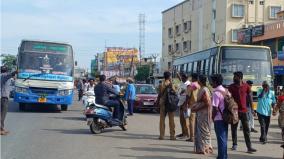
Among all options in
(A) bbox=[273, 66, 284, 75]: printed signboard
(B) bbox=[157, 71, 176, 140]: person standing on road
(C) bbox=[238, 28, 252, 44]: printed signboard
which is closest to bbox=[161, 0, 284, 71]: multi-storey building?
(C) bbox=[238, 28, 252, 44]: printed signboard

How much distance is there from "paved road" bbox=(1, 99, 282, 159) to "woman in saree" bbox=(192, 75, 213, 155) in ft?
1.05

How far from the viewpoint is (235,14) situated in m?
54.9

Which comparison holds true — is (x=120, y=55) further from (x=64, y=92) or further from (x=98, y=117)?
(x=98, y=117)

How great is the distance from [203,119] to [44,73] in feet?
36.9

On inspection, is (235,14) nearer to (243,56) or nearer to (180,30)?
(180,30)

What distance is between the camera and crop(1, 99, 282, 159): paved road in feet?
34.1

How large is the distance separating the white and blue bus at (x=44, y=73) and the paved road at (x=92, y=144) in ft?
13.9

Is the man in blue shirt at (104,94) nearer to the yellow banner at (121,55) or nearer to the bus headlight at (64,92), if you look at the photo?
the bus headlight at (64,92)

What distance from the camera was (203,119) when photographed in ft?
36.2

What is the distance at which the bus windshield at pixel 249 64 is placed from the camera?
21141 millimetres

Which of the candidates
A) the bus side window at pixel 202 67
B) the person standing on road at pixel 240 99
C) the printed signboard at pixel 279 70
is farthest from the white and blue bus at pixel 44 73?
the printed signboard at pixel 279 70

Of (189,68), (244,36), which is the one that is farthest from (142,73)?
(189,68)

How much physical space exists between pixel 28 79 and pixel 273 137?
10.6 meters

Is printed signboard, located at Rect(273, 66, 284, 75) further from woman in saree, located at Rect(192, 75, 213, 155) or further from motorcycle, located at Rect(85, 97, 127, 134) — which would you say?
woman in saree, located at Rect(192, 75, 213, 155)
